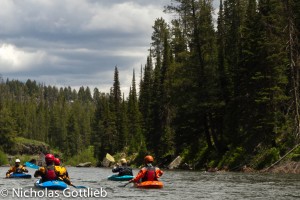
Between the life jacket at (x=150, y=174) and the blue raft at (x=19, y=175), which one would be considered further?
the blue raft at (x=19, y=175)

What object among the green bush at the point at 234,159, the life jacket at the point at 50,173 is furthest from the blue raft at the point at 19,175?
the green bush at the point at 234,159

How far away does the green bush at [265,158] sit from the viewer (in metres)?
41.4

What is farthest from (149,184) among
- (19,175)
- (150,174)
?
(19,175)

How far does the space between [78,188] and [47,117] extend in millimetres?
156296

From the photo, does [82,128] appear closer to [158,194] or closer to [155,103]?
[155,103]

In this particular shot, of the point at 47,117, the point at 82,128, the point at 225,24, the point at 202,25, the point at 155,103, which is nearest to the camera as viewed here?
the point at 202,25

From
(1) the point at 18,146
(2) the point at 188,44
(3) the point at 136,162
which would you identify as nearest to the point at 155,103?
(3) the point at 136,162

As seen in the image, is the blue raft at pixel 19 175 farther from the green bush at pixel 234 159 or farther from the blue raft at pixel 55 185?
the green bush at pixel 234 159

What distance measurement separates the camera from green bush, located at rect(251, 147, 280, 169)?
41406mm

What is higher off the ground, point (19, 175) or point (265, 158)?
point (265, 158)

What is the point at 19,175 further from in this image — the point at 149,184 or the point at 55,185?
the point at 55,185

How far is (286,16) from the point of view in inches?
1549

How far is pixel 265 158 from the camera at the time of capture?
42188mm

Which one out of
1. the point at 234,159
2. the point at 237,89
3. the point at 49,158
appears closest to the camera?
the point at 49,158
